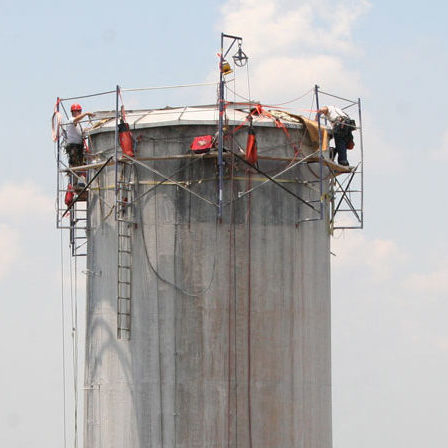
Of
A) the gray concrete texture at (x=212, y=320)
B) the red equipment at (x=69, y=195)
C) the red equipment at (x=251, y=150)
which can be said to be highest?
the red equipment at (x=251, y=150)

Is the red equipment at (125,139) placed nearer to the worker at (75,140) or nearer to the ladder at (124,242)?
the ladder at (124,242)

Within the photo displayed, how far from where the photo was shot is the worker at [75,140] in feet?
124

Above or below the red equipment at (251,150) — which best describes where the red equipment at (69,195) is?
below

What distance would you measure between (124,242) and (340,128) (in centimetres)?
684

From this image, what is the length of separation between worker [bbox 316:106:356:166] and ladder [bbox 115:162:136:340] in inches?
225

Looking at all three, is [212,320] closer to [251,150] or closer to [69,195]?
[251,150]

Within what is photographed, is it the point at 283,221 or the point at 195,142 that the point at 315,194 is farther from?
the point at 195,142

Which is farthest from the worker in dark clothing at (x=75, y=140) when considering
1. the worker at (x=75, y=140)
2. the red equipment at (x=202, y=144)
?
the red equipment at (x=202, y=144)

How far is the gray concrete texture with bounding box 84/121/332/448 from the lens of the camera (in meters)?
35.0

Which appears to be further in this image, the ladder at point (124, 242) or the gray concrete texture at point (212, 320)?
the ladder at point (124, 242)

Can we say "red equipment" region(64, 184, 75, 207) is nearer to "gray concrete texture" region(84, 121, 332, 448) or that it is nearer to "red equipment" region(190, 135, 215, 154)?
"gray concrete texture" region(84, 121, 332, 448)

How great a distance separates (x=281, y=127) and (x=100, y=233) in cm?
567

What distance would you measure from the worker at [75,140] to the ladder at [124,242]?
2.28 m

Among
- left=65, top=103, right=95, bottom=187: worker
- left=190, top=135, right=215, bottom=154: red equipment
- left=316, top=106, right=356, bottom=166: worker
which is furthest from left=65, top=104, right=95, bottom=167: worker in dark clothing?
left=316, top=106, right=356, bottom=166: worker
